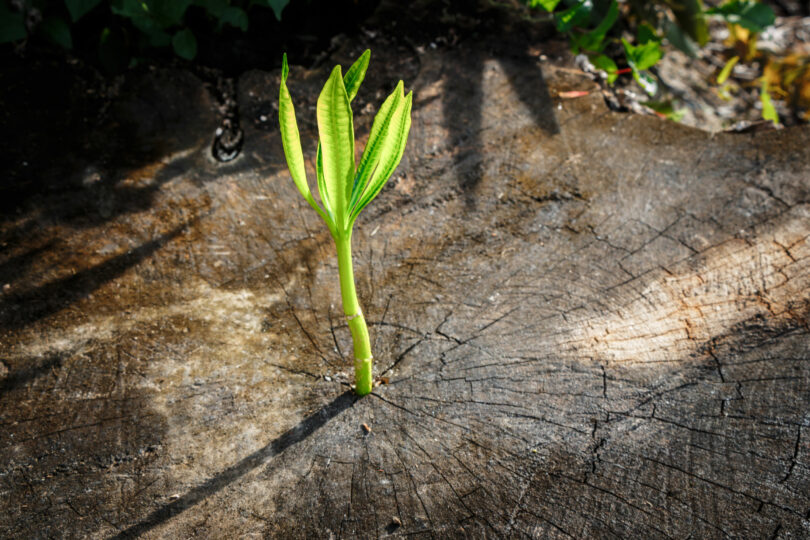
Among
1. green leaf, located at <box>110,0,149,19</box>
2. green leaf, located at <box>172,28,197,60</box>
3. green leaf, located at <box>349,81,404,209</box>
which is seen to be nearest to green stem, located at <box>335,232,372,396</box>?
green leaf, located at <box>349,81,404,209</box>

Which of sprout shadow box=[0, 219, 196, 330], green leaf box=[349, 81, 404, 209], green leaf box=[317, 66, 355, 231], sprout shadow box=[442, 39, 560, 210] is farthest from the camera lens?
sprout shadow box=[442, 39, 560, 210]

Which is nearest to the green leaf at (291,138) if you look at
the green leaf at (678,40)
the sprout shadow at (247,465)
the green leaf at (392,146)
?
the green leaf at (392,146)

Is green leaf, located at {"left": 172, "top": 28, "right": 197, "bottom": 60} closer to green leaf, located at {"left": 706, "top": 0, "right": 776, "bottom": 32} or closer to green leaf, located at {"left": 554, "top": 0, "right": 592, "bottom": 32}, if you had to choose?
green leaf, located at {"left": 554, "top": 0, "right": 592, "bottom": 32}

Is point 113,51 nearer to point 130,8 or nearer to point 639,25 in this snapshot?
point 130,8

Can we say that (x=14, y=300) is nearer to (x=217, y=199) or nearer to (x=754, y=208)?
(x=217, y=199)

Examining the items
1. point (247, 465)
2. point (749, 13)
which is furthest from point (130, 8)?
point (749, 13)

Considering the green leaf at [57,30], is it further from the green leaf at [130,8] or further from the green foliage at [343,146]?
the green foliage at [343,146]
